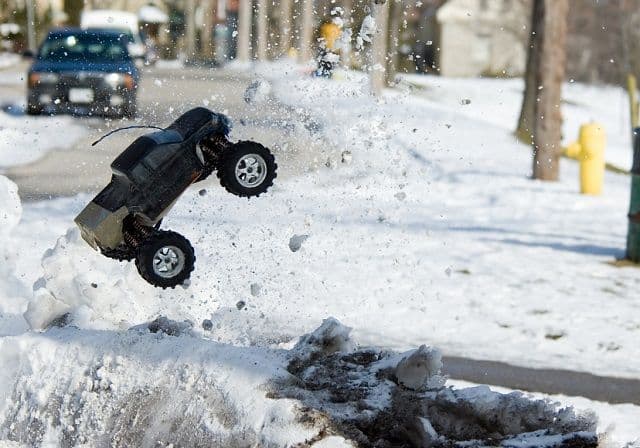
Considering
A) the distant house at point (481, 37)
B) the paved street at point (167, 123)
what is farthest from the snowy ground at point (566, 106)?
the paved street at point (167, 123)

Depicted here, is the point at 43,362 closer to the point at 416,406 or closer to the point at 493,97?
the point at 416,406

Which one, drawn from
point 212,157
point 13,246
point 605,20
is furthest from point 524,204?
point 605,20

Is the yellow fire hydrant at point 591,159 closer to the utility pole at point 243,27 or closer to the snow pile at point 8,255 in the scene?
the snow pile at point 8,255

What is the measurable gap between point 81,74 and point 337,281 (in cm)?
1366

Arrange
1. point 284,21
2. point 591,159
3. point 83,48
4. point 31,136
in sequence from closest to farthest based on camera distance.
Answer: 1. point 591,159
2. point 31,136
3. point 83,48
4. point 284,21

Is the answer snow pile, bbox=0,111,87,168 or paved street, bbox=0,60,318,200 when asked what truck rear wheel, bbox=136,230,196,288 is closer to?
paved street, bbox=0,60,318,200

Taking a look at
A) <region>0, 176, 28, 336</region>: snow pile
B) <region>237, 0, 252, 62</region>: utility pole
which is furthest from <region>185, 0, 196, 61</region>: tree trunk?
<region>0, 176, 28, 336</region>: snow pile

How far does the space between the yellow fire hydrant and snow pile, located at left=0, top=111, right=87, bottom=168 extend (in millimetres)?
7312

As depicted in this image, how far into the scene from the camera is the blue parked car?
68.6ft

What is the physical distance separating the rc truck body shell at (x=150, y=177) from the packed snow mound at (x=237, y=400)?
464mm

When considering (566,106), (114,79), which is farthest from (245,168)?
(566,106)

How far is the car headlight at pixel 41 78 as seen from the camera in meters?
22.5

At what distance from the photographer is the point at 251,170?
5238 millimetres

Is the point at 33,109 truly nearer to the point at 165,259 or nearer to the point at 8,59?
the point at 165,259
